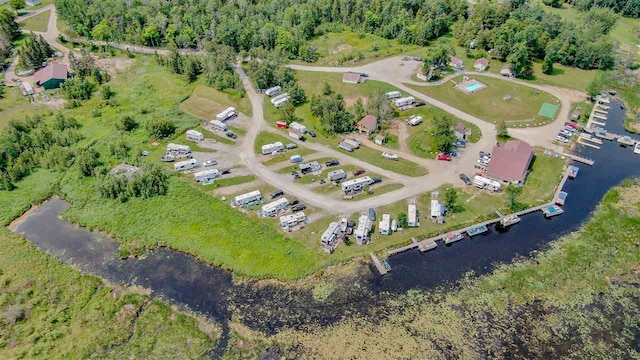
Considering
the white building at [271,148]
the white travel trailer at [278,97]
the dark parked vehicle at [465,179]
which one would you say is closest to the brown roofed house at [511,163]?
the dark parked vehicle at [465,179]

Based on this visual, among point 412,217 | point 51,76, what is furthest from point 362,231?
point 51,76

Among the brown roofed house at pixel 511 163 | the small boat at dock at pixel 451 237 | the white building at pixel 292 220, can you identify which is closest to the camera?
the small boat at dock at pixel 451 237

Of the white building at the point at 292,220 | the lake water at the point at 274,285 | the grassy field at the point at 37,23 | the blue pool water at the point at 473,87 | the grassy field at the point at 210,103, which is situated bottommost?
the lake water at the point at 274,285

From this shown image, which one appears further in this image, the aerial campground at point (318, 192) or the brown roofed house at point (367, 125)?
the brown roofed house at point (367, 125)

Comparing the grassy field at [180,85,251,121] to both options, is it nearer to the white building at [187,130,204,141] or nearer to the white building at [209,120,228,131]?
the white building at [209,120,228,131]

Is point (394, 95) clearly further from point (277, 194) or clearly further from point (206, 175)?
point (206, 175)

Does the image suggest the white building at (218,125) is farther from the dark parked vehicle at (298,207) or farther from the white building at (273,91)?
the dark parked vehicle at (298,207)
